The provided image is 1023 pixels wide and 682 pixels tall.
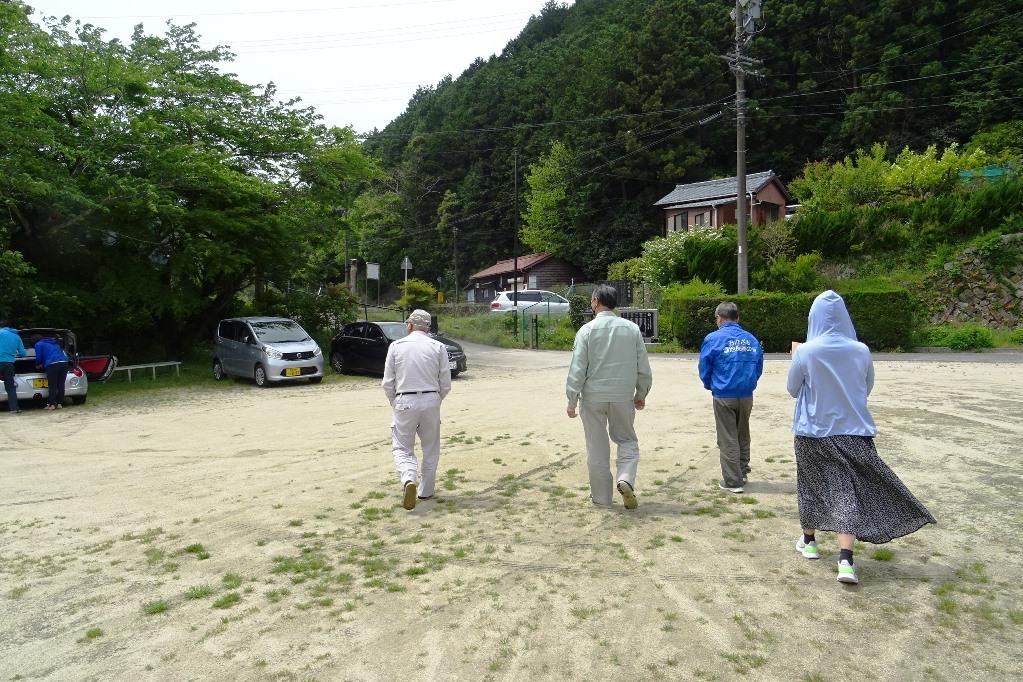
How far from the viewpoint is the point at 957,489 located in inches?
237

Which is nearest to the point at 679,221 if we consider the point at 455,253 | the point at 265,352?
the point at 455,253

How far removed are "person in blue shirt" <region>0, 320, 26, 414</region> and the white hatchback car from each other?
20270 mm

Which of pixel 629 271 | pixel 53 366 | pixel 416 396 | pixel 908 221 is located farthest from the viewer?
pixel 629 271

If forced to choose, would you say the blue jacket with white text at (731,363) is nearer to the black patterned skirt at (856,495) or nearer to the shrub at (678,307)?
the black patterned skirt at (856,495)

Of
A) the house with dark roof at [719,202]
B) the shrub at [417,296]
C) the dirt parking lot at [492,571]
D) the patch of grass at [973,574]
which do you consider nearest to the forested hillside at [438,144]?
the house with dark roof at [719,202]

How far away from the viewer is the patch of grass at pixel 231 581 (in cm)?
422

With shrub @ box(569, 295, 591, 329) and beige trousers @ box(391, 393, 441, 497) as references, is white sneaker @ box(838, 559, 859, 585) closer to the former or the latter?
beige trousers @ box(391, 393, 441, 497)

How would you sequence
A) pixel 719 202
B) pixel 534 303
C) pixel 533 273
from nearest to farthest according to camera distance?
pixel 534 303
pixel 719 202
pixel 533 273

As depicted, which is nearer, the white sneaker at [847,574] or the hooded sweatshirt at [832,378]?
the white sneaker at [847,574]

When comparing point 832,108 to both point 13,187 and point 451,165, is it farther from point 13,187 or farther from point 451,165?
point 13,187

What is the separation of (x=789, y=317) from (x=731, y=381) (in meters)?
15.9

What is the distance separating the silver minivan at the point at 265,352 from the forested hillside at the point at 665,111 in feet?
45.7

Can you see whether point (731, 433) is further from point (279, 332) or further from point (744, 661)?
point (279, 332)

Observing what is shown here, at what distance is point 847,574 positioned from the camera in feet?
13.2
